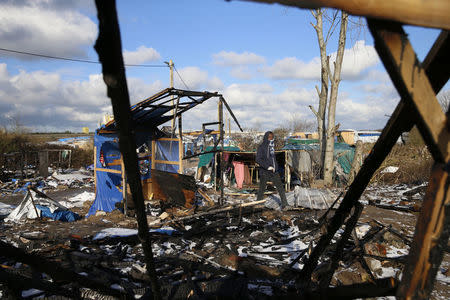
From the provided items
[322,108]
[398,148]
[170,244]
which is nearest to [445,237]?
[170,244]

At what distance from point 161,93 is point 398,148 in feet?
45.7

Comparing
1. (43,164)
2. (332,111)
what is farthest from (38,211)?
(332,111)

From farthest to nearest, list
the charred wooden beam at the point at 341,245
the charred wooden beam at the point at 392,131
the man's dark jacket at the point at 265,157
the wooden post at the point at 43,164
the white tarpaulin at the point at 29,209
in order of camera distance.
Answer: the wooden post at the point at 43,164, the man's dark jacket at the point at 265,157, the white tarpaulin at the point at 29,209, the charred wooden beam at the point at 341,245, the charred wooden beam at the point at 392,131

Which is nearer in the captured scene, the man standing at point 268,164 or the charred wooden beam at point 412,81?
the charred wooden beam at point 412,81

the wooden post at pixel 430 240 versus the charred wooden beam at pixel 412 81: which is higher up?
the charred wooden beam at pixel 412 81

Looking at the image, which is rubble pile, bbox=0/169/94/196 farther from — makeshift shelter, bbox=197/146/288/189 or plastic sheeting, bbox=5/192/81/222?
makeshift shelter, bbox=197/146/288/189

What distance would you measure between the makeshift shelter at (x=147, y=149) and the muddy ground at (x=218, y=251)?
110 centimetres

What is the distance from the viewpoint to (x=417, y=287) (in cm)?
97

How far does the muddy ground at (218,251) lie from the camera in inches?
135

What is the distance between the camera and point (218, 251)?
483cm

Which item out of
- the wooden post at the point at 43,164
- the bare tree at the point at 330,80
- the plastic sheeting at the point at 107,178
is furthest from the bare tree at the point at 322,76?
the wooden post at the point at 43,164

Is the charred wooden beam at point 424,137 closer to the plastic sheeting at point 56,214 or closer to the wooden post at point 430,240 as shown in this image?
the wooden post at point 430,240

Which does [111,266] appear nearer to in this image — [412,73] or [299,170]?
[412,73]

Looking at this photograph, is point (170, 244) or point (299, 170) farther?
point (299, 170)
